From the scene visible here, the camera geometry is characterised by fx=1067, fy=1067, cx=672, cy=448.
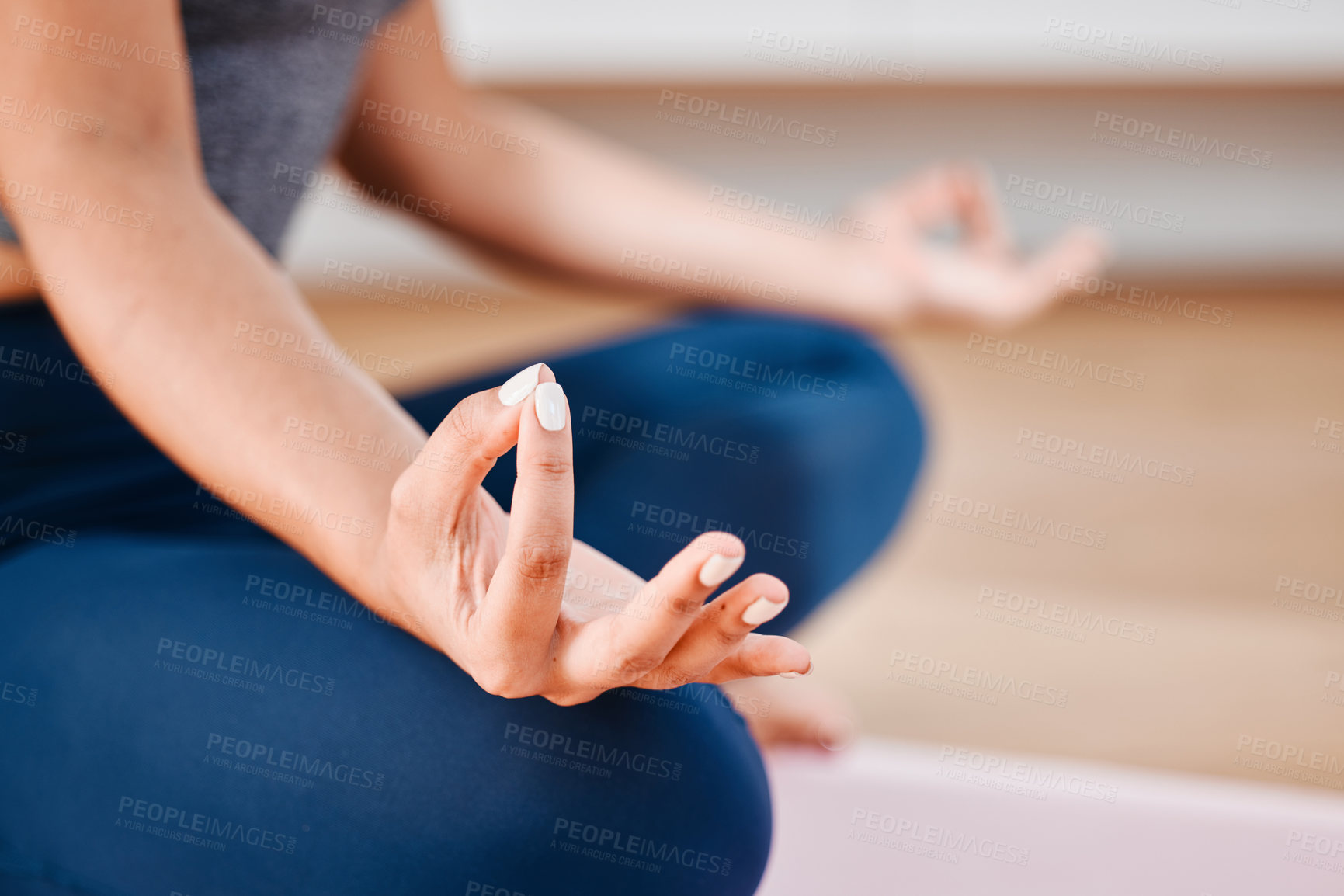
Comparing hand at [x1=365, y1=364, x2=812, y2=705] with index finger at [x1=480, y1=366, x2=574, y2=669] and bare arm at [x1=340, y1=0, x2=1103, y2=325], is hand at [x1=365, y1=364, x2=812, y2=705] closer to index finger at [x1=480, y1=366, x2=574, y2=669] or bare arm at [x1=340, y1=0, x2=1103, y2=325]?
index finger at [x1=480, y1=366, x2=574, y2=669]

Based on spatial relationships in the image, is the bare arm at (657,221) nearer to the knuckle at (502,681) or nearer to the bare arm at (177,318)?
the bare arm at (177,318)

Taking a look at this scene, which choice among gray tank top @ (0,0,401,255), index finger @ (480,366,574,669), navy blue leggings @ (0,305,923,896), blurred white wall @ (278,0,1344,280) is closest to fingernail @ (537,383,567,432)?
index finger @ (480,366,574,669)

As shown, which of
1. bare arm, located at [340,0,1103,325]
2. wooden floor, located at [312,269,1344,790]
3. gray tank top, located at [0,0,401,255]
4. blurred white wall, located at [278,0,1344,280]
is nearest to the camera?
gray tank top, located at [0,0,401,255]

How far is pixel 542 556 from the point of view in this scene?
0.87 feet

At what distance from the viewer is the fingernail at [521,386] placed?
0.88ft

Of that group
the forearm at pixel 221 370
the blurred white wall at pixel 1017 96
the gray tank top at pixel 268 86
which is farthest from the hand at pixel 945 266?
the blurred white wall at pixel 1017 96

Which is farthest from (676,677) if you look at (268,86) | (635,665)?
(268,86)

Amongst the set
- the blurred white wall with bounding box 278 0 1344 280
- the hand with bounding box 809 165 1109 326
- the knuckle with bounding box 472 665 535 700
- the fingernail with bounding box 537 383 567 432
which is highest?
the blurred white wall with bounding box 278 0 1344 280

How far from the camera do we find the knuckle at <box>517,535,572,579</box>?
0.87 feet

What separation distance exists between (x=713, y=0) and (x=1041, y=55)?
628 mm

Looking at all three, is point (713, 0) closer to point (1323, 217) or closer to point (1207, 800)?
point (1323, 217)

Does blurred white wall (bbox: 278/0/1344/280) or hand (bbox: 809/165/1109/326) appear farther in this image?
blurred white wall (bbox: 278/0/1344/280)

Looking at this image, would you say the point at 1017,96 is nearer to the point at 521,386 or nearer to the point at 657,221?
the point at 657,221

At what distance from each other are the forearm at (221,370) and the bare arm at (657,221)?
373 mm
